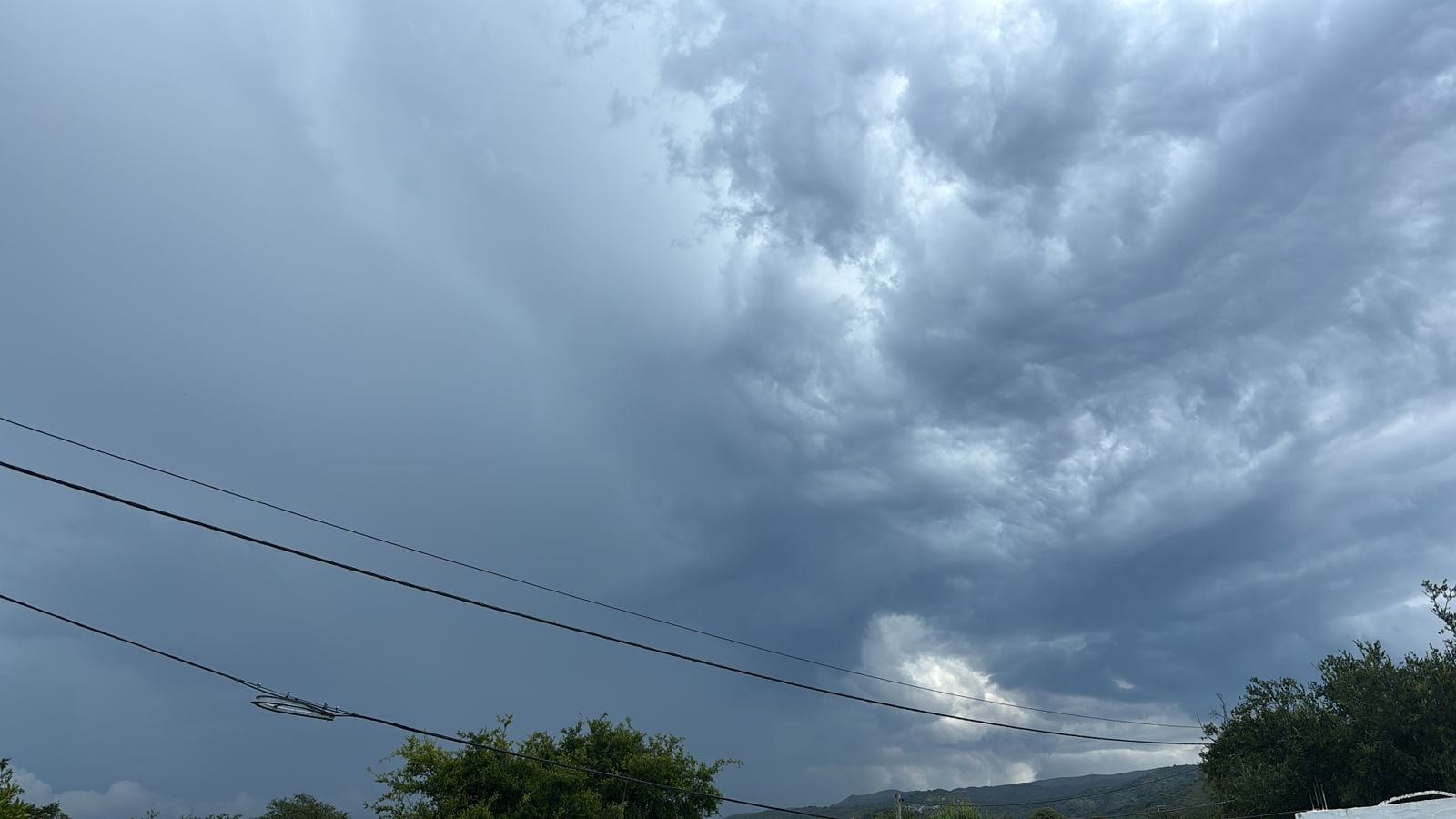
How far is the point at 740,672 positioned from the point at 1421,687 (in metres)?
50.8

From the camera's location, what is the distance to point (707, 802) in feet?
174

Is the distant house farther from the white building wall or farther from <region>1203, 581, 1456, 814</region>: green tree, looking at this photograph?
<region>1203, 581, 1456, 814</region>: green tree

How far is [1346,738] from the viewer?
55.0 metres

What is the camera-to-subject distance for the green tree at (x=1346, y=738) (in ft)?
173

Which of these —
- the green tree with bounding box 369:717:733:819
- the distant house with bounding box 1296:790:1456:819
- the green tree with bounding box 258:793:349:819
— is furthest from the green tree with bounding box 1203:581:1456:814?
the green tree with bounding box 258:793:349:819

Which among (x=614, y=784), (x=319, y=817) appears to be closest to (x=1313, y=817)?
(x=614, y=784)

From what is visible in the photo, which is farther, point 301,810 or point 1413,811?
point 301,810

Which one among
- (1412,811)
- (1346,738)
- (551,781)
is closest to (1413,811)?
(1412,811)

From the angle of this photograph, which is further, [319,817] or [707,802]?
[319,817]

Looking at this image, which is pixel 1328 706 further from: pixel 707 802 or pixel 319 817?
pixel 319 817

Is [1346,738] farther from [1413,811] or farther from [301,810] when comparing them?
[301,810]

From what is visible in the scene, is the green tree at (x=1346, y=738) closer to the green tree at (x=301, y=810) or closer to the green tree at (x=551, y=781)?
the green tree at (x=551, y=781)

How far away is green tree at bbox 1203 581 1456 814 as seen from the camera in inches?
2073

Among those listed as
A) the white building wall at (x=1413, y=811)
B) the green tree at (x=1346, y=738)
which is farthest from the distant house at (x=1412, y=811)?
the green tree at (x=1346, y=738)
